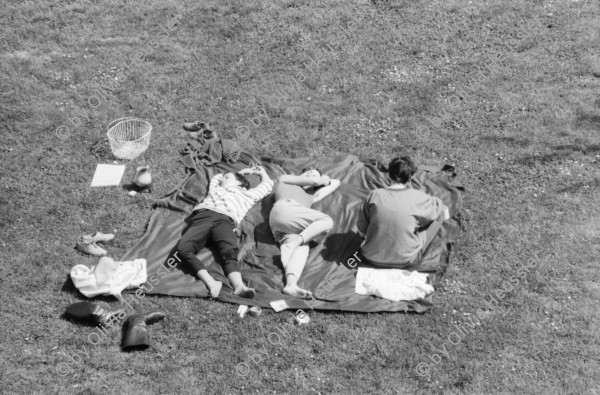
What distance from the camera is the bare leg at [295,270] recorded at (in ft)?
28.2

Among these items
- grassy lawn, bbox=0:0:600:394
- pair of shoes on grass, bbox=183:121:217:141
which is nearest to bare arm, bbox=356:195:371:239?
grassy lawn, bbox=0:0:600:394

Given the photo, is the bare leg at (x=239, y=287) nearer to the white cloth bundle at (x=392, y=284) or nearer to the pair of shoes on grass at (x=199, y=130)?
the white cloth bundle at (x=392, y=284)

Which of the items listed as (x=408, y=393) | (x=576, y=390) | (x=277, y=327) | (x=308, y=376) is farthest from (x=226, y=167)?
(x=576, y=390)

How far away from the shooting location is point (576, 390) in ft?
24.1

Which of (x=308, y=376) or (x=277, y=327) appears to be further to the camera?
(x=277, y=327)

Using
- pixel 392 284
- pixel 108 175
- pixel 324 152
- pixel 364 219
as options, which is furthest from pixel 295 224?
pixel 108 175

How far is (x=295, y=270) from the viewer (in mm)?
8828

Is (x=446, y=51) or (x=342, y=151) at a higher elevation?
(x=446, y=51)

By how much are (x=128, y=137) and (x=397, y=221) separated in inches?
222

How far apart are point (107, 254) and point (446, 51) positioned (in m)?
8.04

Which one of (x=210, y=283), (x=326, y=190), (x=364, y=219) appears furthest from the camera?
(x=326, y=190)

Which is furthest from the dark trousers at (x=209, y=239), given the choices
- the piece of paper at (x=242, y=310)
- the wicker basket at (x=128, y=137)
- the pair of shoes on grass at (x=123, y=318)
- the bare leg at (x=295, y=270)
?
the wicker basket at (x=128, y=137)

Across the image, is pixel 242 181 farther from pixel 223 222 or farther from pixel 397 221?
pixel 397 221

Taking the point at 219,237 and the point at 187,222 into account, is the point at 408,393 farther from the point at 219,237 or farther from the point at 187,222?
the point at 187,222
